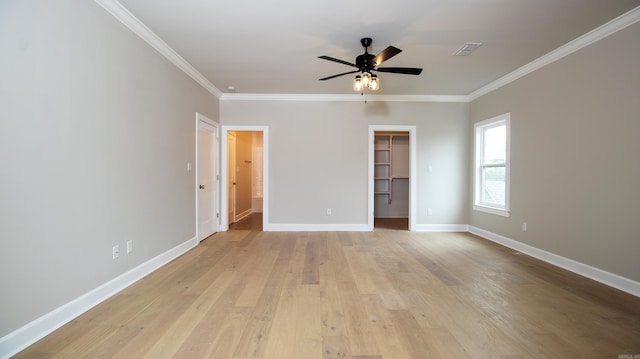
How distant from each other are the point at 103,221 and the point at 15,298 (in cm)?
77

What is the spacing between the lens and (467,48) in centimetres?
314

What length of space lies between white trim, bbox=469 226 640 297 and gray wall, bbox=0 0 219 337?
4839mm

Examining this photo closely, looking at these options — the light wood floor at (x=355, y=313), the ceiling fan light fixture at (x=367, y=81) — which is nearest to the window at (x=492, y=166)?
the light wood floor at (x=355, y=313)

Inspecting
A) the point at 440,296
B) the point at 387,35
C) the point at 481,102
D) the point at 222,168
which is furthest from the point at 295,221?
the point at 481,102

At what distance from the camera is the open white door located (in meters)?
4.19

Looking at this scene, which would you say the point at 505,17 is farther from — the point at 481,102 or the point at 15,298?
the point at 15,298

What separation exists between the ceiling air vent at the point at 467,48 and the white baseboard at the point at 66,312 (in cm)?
444

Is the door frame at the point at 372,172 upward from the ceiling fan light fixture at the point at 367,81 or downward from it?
downward

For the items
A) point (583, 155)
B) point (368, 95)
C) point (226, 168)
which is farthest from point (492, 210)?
point (226, 168)

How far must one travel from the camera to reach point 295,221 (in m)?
5.03

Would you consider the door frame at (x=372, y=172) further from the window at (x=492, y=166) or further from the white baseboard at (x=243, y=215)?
the white baseboard at (x=243, y=215)

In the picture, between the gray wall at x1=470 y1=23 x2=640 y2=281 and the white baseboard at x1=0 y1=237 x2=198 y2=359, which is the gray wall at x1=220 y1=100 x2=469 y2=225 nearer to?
the gray wall at x1=470 y1=23 x2=640 y2=281

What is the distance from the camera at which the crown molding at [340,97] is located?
4941 mm

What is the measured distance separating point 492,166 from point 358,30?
3.43m
